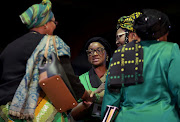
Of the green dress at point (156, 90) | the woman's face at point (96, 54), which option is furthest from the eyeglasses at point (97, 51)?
the green dress at point (156, 90)

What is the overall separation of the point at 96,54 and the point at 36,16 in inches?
52.7

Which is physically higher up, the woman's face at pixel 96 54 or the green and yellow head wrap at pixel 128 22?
the green and yellow head wrap at pixel 128 22

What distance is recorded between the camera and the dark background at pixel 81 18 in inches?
175

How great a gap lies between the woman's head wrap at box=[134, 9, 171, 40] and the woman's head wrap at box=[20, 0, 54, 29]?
2.84ft

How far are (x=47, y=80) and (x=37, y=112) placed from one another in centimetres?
29

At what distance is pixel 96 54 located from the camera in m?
3.49

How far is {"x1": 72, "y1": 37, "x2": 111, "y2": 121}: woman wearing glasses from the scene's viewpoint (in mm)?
2906

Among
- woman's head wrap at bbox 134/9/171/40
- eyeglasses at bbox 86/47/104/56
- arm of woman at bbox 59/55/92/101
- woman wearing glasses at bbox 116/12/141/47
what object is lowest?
eyeglasses at bbox 86/47/104/56

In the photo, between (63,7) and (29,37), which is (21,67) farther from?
(63,7)

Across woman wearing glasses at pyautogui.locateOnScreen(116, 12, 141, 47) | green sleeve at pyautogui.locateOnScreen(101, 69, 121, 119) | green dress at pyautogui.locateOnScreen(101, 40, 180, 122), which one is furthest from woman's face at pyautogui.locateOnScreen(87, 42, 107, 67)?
green dress at pyautogui.locateOnScreen(101, 40, 180, 122)

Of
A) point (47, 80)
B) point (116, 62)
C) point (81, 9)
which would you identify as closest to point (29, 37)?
point (47, 80)

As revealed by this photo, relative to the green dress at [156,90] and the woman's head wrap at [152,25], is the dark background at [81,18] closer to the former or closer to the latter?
the woman's head wrap at [152,25]

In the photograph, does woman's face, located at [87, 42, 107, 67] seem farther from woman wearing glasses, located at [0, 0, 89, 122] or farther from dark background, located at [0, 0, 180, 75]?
dark background, located at [0, 0, 180, 75]

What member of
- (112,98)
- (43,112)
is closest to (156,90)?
(112,98)
